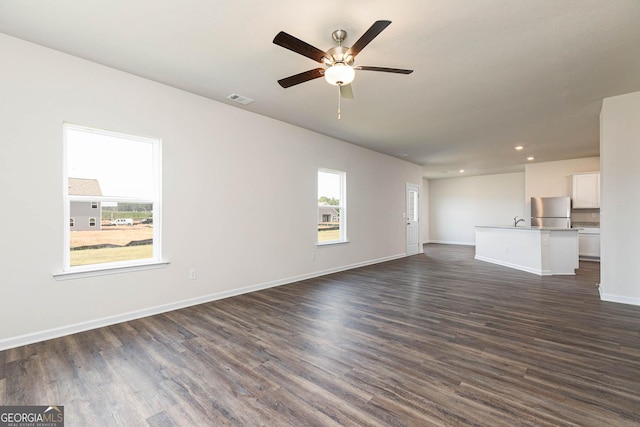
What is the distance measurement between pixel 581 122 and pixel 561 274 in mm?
2957

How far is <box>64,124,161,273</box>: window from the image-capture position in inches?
119

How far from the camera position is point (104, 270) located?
122 inches

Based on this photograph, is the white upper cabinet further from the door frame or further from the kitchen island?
the door frame

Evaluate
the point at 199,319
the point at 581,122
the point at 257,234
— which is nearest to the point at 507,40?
the point at 581,122

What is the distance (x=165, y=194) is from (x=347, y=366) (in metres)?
2.93

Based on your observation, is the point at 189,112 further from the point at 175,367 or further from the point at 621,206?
the point at 621,206

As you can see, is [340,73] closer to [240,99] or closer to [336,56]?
[336,56]

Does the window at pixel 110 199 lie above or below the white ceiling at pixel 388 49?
below

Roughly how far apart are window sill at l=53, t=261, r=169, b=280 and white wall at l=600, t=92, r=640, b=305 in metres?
6.02

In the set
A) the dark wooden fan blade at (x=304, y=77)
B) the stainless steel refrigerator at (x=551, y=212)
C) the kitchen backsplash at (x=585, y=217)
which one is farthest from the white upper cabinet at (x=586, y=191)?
the dark wooden fan blade at (x=304, y=77)

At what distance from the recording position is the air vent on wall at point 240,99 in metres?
3.88

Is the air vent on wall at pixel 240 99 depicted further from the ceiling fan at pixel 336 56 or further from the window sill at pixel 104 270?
the window sill at pixel 104 270

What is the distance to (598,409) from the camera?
69.4 inches

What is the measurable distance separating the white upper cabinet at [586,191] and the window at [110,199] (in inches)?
382
